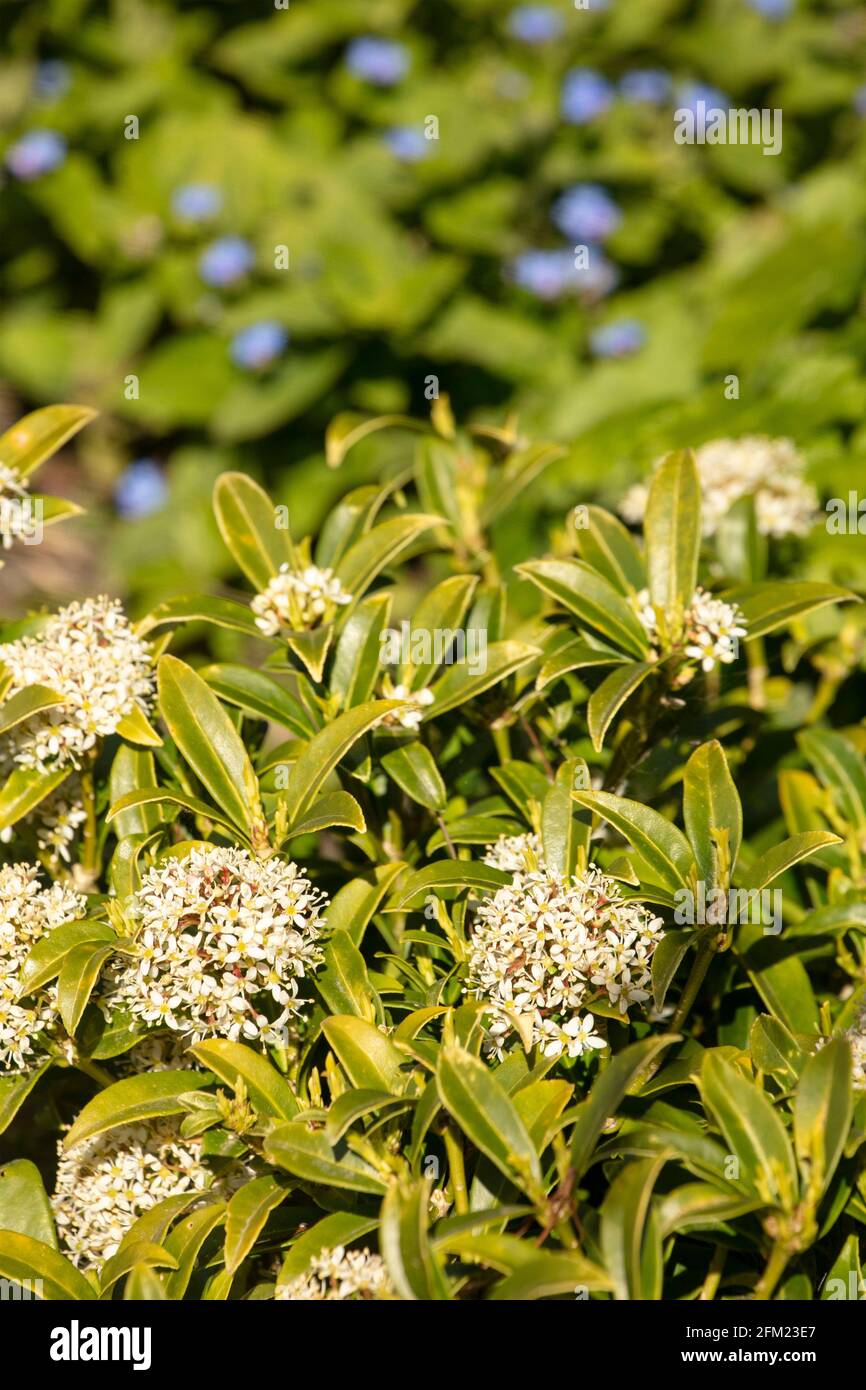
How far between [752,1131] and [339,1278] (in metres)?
0.45

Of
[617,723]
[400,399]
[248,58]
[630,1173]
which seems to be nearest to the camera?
[630,1173]

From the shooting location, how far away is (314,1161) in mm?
1374

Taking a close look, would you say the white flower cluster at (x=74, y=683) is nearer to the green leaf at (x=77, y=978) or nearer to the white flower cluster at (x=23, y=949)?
the white flower cluster at (x=23, y=949)

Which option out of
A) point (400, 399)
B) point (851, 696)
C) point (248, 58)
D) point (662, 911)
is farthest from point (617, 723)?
point (248, 58)

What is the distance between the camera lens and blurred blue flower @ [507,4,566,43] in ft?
16.3

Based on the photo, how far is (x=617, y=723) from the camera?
195cm

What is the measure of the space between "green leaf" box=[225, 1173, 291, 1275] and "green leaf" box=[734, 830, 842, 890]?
0.61 meters

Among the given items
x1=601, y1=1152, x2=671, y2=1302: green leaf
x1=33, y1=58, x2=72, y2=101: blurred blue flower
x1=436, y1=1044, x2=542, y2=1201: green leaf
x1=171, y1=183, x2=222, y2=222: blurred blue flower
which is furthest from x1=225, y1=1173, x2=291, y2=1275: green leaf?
x1=33, y1=58, x2=72, y2=101: blurred blue flower

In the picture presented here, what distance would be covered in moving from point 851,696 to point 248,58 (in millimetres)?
3585

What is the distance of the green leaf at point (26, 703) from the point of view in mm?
1576

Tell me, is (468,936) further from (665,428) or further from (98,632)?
(665,428)

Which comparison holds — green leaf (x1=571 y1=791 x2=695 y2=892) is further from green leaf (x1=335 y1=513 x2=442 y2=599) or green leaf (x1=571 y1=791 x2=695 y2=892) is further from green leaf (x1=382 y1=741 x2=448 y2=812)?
green leaf (x1=335 y1=513 x2=442 y2=599)

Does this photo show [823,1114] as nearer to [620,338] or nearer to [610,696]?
[610,696]

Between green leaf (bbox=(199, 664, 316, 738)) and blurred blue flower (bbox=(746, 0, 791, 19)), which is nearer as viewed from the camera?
green leaf (bbox=(199, 664, 316, 738))
